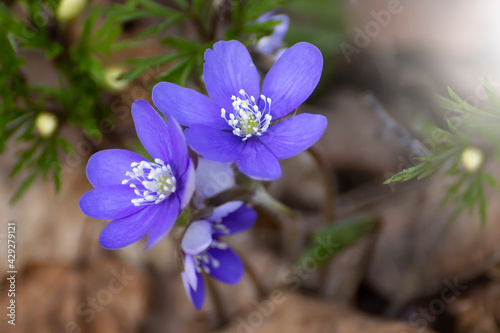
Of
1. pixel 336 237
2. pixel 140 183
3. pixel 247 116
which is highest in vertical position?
pixel 247 116

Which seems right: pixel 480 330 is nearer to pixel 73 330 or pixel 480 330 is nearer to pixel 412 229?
pixel 412 229

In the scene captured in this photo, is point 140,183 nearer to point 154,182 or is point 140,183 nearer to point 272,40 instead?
point 154,182

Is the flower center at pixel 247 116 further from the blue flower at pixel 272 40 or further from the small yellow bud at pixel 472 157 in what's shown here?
the small yellow bud at pixel 472 157

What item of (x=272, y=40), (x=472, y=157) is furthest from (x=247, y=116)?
(x=472, y=157)

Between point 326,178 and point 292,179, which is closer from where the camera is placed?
point 326,178

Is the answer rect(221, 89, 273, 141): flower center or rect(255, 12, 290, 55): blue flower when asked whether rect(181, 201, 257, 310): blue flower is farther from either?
rect(255, 12, 290, 55): blue flower

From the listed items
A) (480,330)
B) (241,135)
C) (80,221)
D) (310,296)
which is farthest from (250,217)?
(80,221)

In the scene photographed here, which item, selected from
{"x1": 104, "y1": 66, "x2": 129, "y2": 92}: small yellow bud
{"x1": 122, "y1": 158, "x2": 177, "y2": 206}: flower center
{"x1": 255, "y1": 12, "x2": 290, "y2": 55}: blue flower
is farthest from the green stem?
{"x1": 104, "y1": 66, "x2": 129, "y2": 92}: small yellow bud
